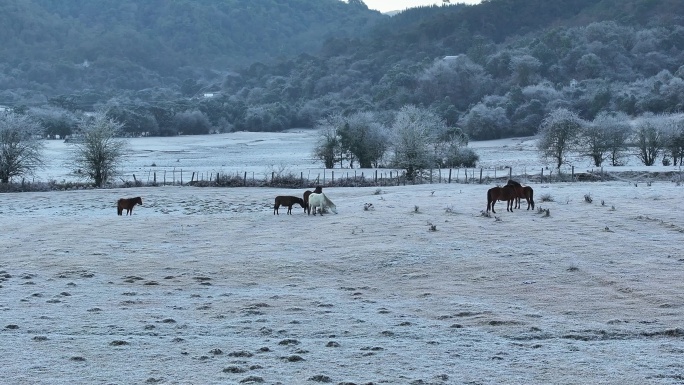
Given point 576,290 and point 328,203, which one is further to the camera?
point 328,203

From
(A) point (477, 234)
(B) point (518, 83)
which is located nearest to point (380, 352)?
(A) point (477, 234)

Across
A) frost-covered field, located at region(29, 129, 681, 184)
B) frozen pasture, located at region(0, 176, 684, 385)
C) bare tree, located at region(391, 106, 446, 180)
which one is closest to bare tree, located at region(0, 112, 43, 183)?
frost-covered field, located at region(29, 129, 681, 184)

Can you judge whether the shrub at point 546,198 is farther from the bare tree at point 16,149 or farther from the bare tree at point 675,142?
the bare tree at point 16,149

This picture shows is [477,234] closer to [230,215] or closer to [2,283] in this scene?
[230,215]

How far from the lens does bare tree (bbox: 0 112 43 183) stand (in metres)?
56.2

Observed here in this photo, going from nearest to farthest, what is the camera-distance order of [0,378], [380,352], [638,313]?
[0,378]
[380,352]
[638,313]

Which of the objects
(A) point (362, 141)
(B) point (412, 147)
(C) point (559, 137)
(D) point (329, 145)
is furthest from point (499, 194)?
(D) point (329, 145)

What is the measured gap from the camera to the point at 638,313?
1600 cm

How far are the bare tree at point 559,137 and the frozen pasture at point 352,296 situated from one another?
105ft

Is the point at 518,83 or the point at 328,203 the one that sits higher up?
the point at 518,83

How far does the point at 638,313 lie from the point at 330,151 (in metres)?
57.9

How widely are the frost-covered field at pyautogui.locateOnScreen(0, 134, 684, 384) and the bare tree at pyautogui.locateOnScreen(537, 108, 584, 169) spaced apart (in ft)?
106

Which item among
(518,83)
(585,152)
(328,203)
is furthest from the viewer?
(518,83)

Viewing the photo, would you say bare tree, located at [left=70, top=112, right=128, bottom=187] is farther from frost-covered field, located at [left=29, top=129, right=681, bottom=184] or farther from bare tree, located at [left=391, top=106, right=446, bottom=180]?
bare tree, located at [left=391, top=106, right=446, bottom=180]
